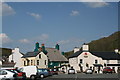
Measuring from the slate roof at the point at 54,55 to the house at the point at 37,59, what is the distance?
5749 millimetres

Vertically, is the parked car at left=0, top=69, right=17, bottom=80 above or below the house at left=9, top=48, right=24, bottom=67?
below

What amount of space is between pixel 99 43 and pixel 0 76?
152 m

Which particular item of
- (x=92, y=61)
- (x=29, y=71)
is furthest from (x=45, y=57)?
(x=29, y=71)

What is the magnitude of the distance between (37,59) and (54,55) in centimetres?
1123

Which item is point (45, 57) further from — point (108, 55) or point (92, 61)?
point (108, 55)

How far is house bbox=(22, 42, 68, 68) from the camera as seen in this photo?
70625mm

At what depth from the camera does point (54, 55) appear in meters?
80.8

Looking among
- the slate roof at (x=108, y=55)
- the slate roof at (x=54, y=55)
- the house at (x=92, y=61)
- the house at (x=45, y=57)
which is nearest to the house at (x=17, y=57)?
the slate roof at (x=54, y=55)

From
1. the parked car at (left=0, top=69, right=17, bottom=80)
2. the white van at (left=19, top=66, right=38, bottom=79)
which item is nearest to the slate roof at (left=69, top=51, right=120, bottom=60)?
the white van at (left=19, top=66, right=38, bottom=79)

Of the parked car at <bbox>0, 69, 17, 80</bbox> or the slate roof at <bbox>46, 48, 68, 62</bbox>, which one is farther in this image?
the slate roof at <bbox>46, 48, 68, 62</bbox>

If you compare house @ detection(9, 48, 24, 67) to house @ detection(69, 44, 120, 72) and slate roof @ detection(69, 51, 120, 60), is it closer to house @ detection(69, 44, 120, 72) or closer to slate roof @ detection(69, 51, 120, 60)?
house @ detection(69, 44, 120, 72)

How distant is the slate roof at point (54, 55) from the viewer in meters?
79.1

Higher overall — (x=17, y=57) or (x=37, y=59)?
(x=17, y=57)

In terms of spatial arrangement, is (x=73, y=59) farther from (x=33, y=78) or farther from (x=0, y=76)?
(x=0, y=76)
